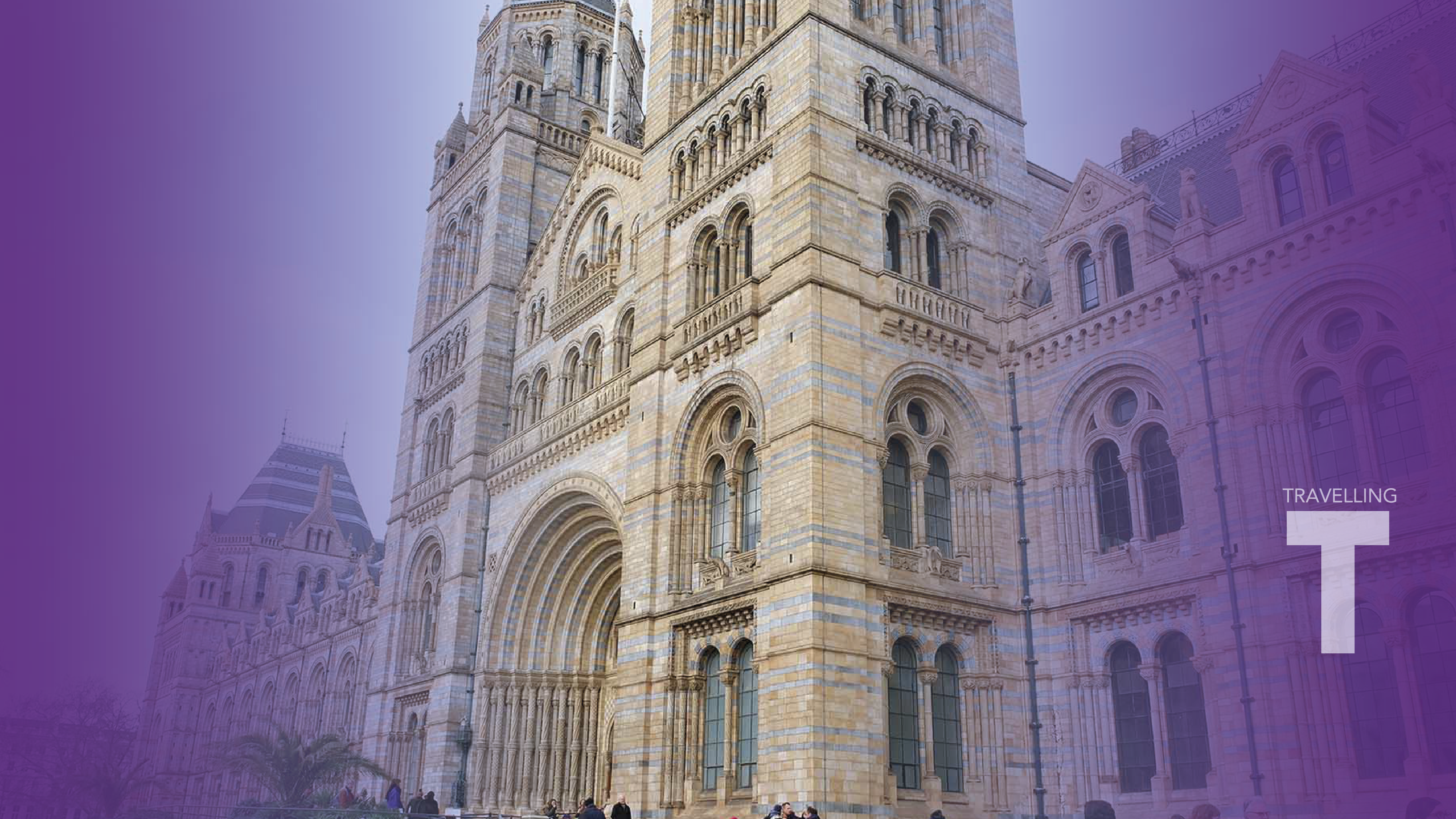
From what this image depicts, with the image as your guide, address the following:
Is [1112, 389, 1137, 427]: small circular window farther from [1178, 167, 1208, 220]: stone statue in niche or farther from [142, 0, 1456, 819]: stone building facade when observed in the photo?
[1178, 167, 1208, 220]: stone statue in niche

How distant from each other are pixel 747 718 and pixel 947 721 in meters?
4.16

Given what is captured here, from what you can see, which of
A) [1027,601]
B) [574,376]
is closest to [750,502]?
[1027,601]

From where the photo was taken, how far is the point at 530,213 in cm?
4172

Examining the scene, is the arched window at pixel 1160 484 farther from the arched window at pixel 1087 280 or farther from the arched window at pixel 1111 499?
the arched window at pixel 1087 280

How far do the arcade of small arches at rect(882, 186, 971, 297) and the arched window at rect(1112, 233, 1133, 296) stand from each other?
11.4 feet

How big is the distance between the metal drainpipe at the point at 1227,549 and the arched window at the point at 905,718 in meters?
6.14

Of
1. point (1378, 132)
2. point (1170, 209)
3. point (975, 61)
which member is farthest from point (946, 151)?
point (1378, 132)

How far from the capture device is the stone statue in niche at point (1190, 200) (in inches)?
944

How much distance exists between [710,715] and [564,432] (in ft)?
36.5

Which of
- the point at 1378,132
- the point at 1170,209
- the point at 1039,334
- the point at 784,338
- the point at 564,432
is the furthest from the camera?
the point at 564,432

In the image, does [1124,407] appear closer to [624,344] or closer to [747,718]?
[747,718]

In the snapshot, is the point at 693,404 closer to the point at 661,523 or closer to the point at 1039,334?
the point at 661,523

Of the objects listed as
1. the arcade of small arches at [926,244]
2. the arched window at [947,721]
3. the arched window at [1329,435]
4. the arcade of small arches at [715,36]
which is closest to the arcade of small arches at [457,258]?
the arcade of small arches at [715,36]

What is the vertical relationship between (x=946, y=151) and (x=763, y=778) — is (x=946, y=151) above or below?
above
